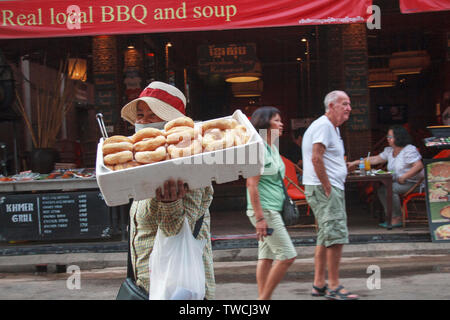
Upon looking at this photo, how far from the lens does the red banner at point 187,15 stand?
7297mm

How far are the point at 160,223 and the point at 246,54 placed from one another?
9.66 metres

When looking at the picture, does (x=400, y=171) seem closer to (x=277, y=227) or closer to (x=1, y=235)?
(x=277, y=227)

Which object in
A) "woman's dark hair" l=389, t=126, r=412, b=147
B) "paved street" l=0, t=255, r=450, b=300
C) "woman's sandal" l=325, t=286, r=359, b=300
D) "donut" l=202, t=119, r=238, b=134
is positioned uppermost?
"donut" l=202, t=119, r=238, b=134

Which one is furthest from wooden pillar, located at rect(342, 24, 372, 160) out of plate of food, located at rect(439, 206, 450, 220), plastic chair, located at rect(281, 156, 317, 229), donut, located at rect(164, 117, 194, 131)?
donut, located at rect(164, 117, 194, 131)

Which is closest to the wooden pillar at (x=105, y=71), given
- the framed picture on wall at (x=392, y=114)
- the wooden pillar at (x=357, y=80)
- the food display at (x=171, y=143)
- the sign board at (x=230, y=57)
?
the sign board at (x=230, y=57)

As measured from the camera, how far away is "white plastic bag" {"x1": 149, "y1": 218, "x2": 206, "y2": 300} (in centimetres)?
238

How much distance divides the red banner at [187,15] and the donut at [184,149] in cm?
521

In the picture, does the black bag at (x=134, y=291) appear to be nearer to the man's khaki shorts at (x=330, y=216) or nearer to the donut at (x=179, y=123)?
the donut at (x=179, y=123)

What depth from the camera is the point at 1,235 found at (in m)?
8.52

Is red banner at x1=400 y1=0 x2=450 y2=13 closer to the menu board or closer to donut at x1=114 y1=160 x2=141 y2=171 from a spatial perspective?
the menu board

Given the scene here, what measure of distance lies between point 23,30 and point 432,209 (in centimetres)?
631

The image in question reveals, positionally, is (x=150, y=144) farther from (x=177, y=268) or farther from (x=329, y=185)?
(x=329, y=185)

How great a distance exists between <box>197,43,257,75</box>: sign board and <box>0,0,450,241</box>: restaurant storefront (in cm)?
2
